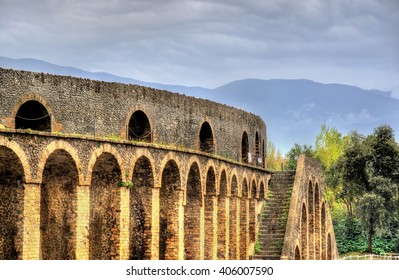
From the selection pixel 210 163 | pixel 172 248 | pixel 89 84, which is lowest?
pixel 172 248

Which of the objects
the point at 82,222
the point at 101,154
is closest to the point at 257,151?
the point at 101,154

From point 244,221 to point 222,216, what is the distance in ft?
9.84

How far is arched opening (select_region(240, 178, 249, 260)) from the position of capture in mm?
35031

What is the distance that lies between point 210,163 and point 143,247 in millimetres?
6002

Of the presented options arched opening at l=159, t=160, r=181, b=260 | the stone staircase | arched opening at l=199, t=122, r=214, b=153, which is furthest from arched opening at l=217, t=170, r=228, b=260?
arched opening at l=159, t=160, r=181, b=260

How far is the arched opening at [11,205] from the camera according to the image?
2047 cm

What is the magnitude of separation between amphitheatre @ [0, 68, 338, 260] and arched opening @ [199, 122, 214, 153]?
0.13ft

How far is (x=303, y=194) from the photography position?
120 feet

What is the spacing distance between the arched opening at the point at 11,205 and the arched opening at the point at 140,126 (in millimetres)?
6660

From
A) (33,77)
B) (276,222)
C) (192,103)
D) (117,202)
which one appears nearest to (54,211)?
(117,202)

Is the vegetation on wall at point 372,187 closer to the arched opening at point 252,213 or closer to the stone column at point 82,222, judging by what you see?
the arched opening at point 252,213

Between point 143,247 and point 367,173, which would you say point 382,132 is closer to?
point 367,173

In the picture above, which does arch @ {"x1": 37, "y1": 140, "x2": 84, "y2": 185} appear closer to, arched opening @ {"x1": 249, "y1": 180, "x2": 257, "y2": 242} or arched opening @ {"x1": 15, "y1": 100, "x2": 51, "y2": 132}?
arched opening @ {"x1": 15, "y1": 100, "x2": 51, "y2": 132}

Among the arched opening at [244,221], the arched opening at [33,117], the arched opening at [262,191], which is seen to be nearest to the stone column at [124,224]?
the arched opening at [33,117]
